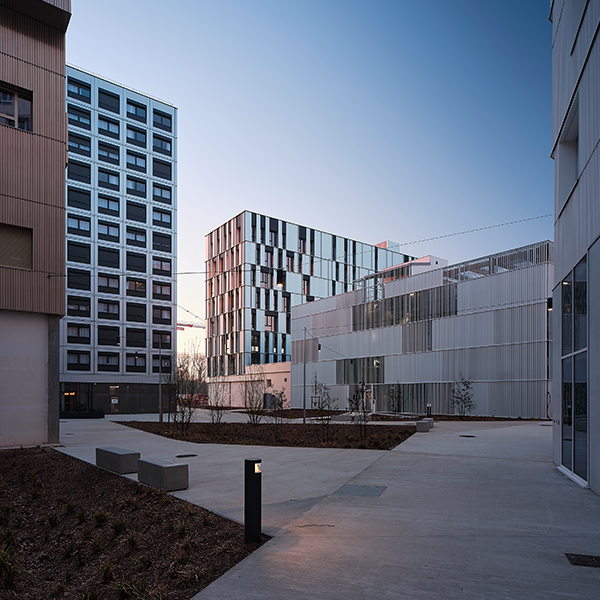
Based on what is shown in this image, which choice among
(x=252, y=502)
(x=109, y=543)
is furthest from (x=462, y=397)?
(x=252, y=502)

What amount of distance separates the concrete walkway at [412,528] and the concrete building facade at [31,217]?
8259 mm

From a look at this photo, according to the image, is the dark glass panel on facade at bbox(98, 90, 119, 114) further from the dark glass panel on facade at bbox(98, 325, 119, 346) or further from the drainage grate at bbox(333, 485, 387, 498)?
the drainage grate at bbox(333, 485, 387, 498)

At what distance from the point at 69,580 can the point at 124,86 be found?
198ft

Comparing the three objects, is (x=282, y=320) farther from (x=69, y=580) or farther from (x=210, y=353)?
(x=69, y=580)

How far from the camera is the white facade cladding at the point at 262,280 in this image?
71875mm

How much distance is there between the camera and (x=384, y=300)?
47.7m

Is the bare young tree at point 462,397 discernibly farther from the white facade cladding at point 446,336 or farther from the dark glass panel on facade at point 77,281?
the dark glass panel on facade at point 77,281

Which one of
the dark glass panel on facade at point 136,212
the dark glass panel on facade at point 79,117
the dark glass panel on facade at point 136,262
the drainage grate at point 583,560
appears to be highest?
the dark glass panel on facade at point 79,117

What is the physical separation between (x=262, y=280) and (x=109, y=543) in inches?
2604

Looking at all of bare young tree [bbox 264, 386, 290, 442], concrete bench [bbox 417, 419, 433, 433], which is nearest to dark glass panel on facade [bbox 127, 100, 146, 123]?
bare young tree [bbox 264, 386, 290, 442]

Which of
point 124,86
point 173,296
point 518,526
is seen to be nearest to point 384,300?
point 173,296

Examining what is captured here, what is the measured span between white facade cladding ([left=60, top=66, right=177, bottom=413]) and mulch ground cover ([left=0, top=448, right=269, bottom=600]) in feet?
147

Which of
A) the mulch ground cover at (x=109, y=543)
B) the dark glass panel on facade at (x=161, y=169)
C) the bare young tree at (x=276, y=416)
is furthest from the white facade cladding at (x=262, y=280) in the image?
the mulch ground cover at (x=109, y=543)

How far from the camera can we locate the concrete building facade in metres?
18.2
